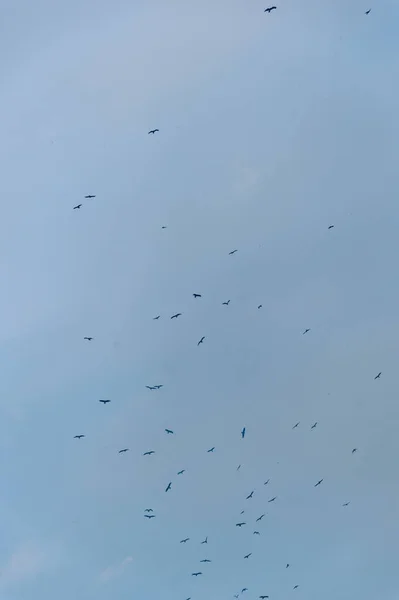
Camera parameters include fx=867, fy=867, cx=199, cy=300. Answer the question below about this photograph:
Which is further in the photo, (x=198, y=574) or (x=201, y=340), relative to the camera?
(x=198, y=574)

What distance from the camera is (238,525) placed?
133250 mm

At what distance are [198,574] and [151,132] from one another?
2887 inches

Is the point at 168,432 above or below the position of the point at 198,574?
above

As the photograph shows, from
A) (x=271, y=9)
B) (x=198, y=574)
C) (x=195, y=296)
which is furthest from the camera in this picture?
(x=198, y=574)

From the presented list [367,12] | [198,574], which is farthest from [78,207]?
[198,574]

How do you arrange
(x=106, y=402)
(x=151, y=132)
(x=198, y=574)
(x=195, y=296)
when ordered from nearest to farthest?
(x=151, y=132) < (x=195, y=296) < (x=106, y=402) < (x=198, y=574)

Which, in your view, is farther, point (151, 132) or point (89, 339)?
point (89, 339)

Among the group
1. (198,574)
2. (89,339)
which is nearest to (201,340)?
(89,339)

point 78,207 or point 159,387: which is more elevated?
point 78,207

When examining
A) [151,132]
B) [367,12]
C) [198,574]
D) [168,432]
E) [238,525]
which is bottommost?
[198,574]

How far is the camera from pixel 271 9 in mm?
105562

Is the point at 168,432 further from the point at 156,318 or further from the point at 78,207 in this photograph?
the point at 78,207

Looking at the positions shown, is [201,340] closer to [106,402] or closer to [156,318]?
[156,318]

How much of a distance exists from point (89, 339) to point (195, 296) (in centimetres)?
1777
